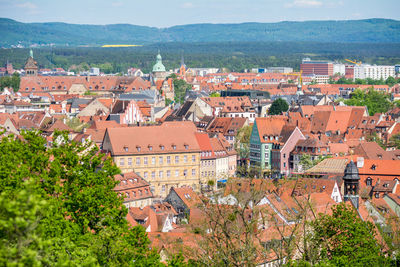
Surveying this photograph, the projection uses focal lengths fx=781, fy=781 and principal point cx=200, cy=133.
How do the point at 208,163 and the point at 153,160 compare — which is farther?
the point at 208,163

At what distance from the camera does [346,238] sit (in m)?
38.0

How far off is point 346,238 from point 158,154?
4383 cm

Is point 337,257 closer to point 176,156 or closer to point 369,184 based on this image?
point 369,184

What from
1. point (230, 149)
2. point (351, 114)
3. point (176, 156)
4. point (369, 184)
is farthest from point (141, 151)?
point (351, 114)

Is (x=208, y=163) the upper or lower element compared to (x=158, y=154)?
lower

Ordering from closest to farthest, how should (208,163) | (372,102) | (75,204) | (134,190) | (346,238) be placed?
(75,204) → (346,238) → (134,190) → (208,163) → (372,102)

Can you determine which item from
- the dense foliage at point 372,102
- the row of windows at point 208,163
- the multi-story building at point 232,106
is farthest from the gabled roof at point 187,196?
the dense foliage at point 372,102

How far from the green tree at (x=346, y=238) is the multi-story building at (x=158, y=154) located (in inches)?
1620

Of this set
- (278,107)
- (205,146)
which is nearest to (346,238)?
(205,146)

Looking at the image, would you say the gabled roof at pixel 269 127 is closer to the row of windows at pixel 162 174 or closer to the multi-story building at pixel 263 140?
the multi-story building at pixel 263 140

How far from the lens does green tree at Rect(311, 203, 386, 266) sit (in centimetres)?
3641

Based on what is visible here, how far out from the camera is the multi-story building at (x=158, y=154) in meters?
78.5

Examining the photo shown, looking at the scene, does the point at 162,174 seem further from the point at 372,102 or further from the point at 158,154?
the point at 372,102

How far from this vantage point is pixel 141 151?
79188 millimetres
